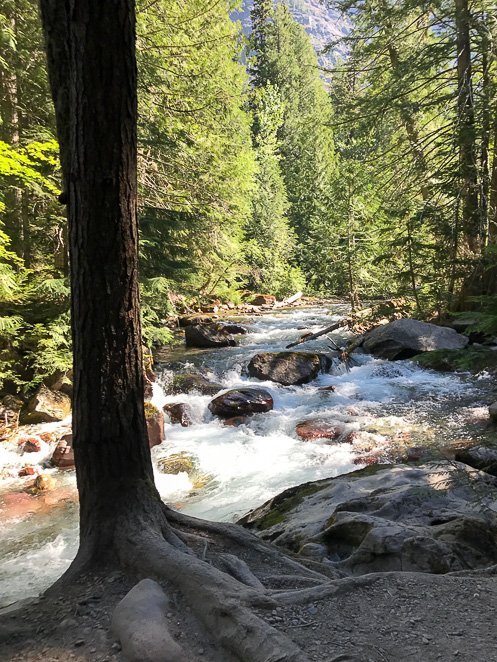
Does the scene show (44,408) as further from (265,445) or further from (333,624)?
(333,624)

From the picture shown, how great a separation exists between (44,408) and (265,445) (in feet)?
15.1

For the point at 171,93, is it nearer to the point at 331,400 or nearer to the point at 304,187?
the point at 331,400

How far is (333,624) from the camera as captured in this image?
2.22m

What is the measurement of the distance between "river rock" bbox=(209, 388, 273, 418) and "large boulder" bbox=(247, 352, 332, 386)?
143 cm

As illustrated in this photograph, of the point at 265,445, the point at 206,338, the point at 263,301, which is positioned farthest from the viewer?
the point at 263,301

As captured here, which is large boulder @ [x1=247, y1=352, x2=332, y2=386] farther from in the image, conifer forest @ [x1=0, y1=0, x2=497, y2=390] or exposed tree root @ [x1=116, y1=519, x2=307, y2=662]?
exposed tree root @ [x1=116, y1=519, x2=307, y2=662]

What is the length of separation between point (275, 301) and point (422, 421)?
18.7 meters

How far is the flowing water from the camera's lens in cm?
627

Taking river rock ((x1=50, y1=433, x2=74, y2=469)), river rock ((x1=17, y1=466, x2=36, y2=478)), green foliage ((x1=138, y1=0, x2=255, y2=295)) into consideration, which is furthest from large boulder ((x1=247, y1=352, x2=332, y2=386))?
river rock ((x1=17, y1=466, x2=36, y2=478))

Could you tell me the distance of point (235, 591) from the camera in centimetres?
233

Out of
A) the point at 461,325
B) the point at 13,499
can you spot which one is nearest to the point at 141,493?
the point at 13,499

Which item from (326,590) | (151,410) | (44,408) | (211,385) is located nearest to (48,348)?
(44,408)

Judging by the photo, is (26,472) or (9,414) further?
(9,414)

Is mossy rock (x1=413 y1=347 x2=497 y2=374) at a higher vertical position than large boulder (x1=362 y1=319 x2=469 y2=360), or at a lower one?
higher
